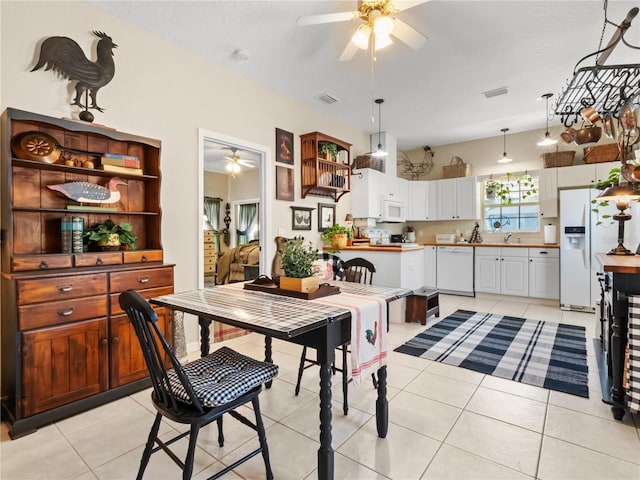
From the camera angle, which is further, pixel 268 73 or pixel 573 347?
pixel 268 73

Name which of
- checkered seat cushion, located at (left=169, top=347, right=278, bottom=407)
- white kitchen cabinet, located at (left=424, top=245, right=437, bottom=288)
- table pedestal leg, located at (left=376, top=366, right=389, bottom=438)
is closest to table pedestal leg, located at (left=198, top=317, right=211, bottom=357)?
checkered seat cushion, located at (left=169, top=347, right=278, bottom=407)

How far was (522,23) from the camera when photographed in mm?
2756

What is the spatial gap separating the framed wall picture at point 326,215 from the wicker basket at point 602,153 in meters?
3.85

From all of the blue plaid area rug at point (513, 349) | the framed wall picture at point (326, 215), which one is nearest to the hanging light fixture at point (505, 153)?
the blue plaid area rug at point (513, 349)

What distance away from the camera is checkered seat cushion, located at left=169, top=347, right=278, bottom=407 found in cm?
136

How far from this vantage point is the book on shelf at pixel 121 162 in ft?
8.04

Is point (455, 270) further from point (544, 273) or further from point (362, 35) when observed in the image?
point (362, 35)

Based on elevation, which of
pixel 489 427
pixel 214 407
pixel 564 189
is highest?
pixel 564 189

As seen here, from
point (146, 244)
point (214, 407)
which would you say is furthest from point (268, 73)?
point (214, 407)

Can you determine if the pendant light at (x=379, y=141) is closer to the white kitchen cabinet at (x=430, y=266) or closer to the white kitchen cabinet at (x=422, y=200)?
the white kitchen cabinet at (x=422, y=200)

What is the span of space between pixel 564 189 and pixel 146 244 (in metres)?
5.86

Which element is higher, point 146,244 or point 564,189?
point 564,189

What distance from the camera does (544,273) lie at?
506 centimetres

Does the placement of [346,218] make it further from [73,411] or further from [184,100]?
[73,411]
